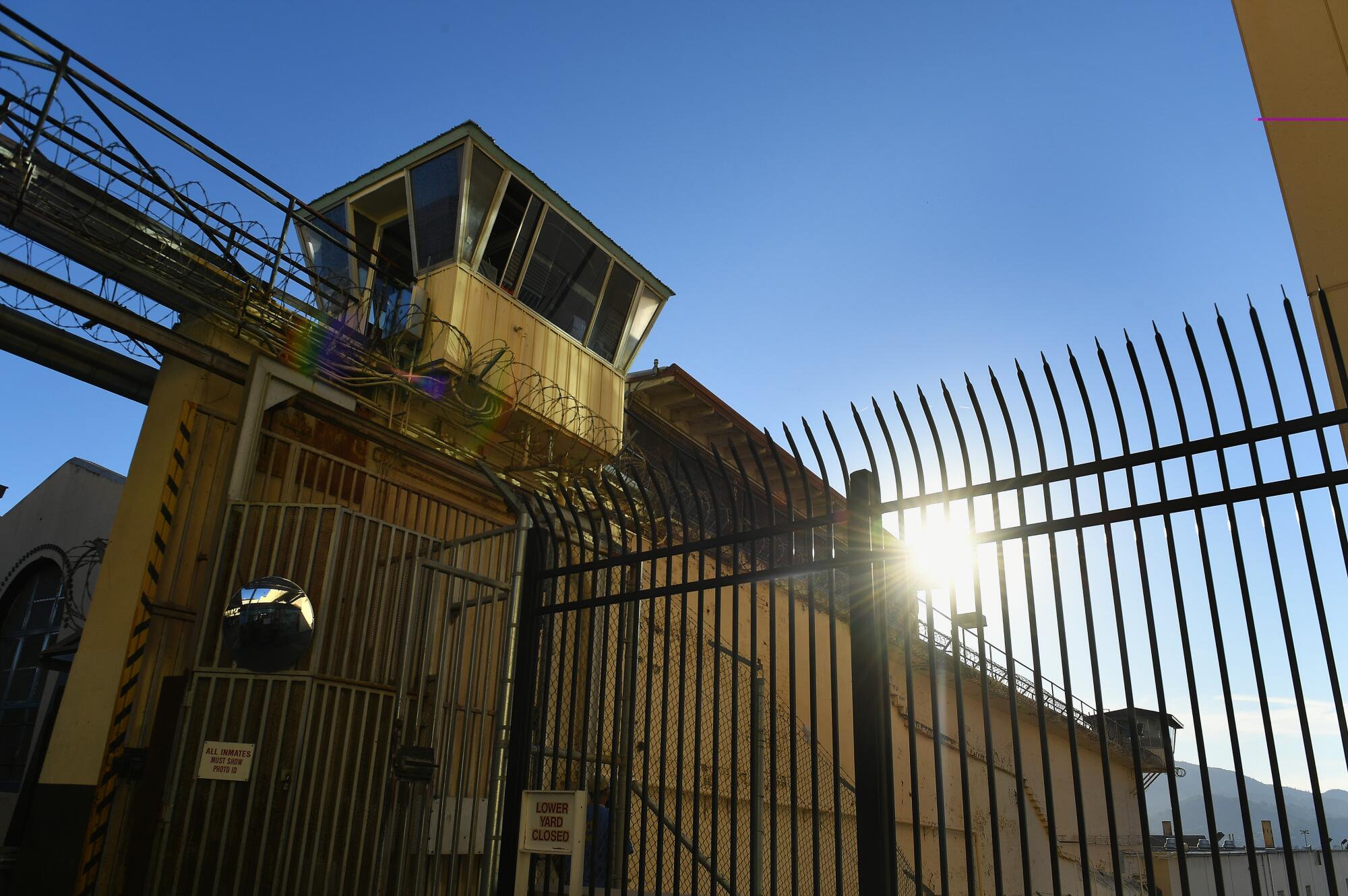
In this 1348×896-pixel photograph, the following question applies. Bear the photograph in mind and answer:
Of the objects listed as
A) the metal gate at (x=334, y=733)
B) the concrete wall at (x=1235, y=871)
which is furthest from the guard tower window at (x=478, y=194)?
the concrete wall at (x=1235, y=871)

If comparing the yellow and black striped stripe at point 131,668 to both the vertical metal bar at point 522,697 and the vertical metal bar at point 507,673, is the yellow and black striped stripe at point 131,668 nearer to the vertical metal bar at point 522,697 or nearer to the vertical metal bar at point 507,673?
the vertical metal bar at point 507,673

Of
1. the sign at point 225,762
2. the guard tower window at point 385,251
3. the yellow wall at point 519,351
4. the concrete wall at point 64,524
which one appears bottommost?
the sign at point 225,762

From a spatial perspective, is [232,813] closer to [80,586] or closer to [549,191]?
[80,586]

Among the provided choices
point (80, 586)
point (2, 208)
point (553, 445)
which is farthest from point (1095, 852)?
point (2, 208)

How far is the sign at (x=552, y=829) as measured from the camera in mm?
4391

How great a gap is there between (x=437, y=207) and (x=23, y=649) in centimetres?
755

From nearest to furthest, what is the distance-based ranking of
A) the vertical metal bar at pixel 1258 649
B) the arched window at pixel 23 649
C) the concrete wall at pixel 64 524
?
the vertical metal bar at pixel 1258 649 < the arched window at pixel 23 649 < the concrete wall at pixel 64 524

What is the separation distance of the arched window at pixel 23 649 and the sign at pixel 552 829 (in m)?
8.67

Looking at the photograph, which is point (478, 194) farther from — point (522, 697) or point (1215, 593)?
point (1215, 593)

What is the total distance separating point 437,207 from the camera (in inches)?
455

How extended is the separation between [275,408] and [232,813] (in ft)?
12.1

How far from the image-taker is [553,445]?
12531 mm

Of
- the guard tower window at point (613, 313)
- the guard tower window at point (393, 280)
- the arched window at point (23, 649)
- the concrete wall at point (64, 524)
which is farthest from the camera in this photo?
the guard tower window at point (613, 313)

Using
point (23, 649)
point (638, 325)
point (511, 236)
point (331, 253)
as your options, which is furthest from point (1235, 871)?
point (23, 649)
